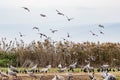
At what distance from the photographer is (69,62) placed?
2695 cm

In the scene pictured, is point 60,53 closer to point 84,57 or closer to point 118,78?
point 84,57

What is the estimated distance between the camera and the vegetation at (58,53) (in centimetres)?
2648

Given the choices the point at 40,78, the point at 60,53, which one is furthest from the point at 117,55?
the point at 40,78

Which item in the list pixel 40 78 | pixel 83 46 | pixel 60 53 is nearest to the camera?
pixel 40 78

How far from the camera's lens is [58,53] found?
2692 centimetres

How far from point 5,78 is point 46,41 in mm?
9946

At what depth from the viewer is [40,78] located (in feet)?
60.7

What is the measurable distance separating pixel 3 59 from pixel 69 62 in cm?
368

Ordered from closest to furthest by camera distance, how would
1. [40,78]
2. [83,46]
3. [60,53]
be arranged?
[40,78], [60,53], [83,46]

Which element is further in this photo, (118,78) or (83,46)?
(83,46)

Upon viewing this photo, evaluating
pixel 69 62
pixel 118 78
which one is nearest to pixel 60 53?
pixel 69 62

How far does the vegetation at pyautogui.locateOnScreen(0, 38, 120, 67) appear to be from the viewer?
26484 mm

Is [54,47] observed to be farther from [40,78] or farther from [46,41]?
[40,78]

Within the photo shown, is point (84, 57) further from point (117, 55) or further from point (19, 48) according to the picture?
point (19, 48)
